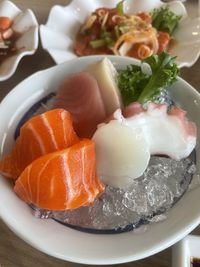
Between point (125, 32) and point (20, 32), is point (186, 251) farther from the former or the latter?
point (20, 32)

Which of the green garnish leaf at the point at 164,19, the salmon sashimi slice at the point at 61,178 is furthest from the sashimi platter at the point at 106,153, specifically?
the green garnish leaf at the point at 164,19

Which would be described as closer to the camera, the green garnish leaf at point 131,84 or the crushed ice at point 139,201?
the crushed ice at point 139,201

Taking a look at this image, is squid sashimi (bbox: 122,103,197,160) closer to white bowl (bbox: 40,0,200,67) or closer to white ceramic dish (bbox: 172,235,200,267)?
white ceramic dish (bbox: 172,235,200,267)

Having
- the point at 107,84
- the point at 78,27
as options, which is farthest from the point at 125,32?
the point at 107,84

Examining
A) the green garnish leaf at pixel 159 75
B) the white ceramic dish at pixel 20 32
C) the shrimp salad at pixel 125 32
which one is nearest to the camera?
the green garnish leaf at pixel 159 75

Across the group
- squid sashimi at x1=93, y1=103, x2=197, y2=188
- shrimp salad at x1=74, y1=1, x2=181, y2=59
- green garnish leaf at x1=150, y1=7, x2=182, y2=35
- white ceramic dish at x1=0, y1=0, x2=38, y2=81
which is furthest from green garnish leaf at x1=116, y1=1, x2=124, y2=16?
squid sashimi at x1=93, y1=103, x2=197, y2=188

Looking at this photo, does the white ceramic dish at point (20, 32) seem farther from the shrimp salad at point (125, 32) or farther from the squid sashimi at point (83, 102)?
the squid sashimi at point (83, 102)
